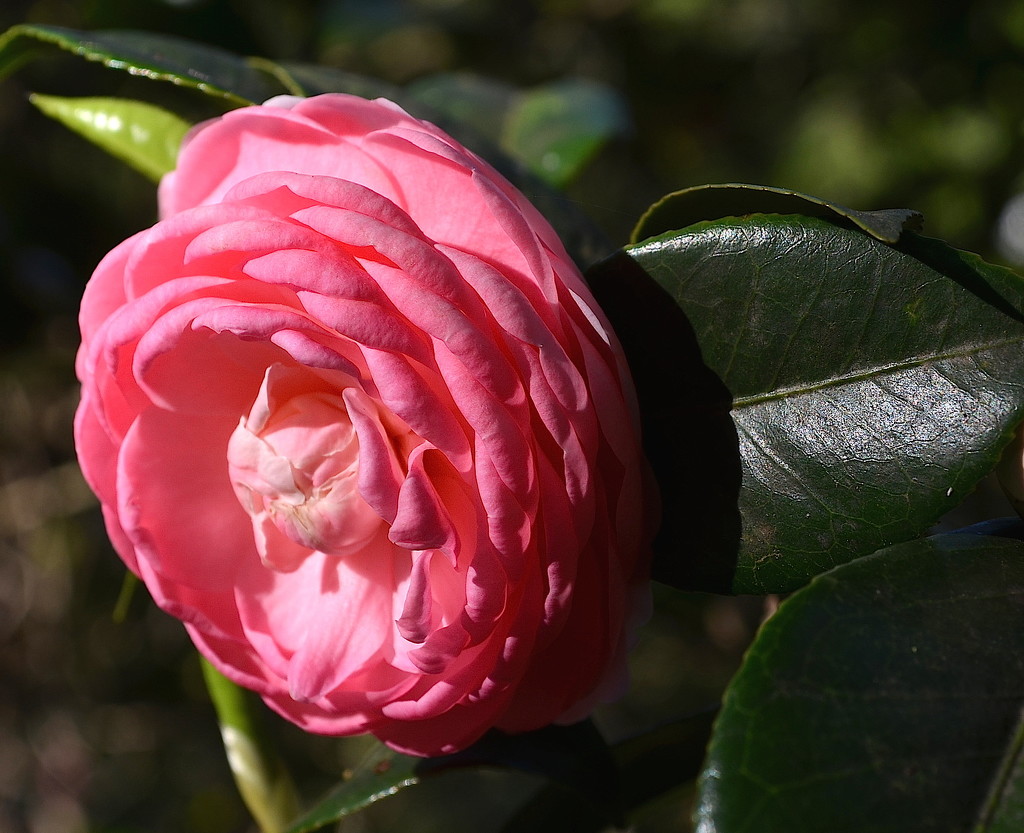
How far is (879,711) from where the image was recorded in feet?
1.42

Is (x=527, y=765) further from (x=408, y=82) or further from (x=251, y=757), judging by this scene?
(x=408, y=82)

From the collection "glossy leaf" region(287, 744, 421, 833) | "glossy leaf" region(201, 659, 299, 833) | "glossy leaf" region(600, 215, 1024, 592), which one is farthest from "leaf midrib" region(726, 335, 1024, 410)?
"glossy leaf" region(201, 659, 299, 833)

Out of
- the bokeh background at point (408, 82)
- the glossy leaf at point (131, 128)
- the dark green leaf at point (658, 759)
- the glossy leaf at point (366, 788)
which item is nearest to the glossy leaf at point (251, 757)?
the glossy leaf at point (366, 788)

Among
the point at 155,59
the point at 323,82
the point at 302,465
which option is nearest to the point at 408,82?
the point at 323,82

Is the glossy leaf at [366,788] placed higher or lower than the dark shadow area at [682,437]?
lower

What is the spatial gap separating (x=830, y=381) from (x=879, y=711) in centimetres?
17

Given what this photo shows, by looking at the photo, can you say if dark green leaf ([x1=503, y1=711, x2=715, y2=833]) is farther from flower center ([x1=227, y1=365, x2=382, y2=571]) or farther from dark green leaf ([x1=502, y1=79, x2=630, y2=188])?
dark green leaf ([x1=502, y1=79, x2=630, y2=188])

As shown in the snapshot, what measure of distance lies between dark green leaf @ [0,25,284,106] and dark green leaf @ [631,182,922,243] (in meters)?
0.31

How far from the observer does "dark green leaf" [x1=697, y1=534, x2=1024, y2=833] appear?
16.3 inches

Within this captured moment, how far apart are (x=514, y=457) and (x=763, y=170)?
2.33 metres

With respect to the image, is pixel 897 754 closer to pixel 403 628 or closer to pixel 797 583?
pixel 797 583

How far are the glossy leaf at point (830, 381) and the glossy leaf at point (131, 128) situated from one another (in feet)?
1.54

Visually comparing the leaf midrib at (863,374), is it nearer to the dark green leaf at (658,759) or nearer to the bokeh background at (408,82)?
the dark green leaf at (658,759)

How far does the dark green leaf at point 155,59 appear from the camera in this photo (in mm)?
708
